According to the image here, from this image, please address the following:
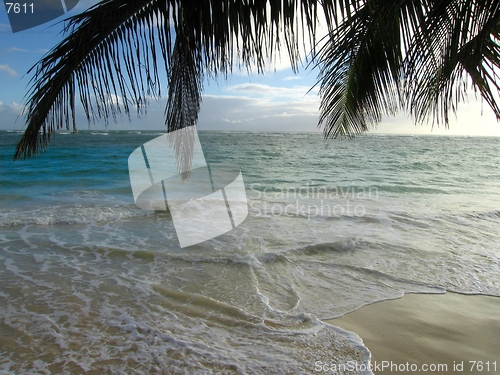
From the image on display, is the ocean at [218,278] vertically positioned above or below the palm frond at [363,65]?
below

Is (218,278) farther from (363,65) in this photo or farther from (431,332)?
(363,65)

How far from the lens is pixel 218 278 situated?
4.31 metres

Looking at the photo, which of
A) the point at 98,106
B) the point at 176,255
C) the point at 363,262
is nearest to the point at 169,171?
the point at 176,255

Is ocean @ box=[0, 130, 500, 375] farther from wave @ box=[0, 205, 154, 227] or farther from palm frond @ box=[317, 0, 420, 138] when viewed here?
palm frond @ box=[317, 0, 420, 138]

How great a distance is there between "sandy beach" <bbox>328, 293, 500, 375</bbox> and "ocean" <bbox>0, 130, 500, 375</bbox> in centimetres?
17

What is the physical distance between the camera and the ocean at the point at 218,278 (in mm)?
2766

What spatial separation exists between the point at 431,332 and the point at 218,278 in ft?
7.46

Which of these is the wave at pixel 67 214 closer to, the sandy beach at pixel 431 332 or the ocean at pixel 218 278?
the ocean at pixel 218 278

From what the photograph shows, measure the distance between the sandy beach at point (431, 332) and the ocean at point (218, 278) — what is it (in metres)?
0.17

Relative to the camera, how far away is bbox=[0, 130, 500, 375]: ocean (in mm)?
2766
